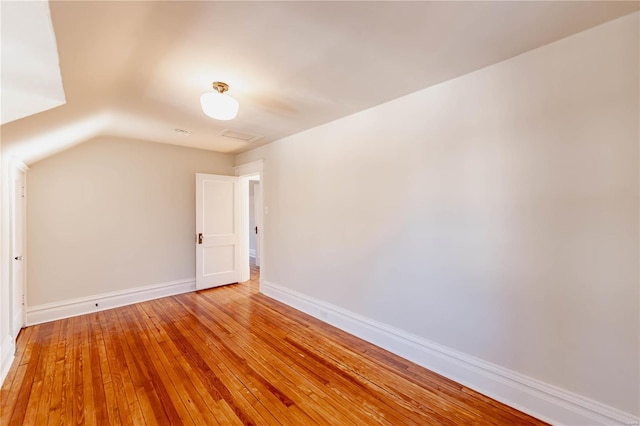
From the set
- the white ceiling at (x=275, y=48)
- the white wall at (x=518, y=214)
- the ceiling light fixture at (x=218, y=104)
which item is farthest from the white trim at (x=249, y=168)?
the ceiling light fixture at (x=218, y=104)

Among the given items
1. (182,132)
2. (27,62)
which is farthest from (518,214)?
(182,132)

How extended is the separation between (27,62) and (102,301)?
140 inches

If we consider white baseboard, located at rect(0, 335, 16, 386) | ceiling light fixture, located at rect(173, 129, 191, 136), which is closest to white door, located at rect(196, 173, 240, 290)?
ceiling light fixture, located at rect(173, 129, 191, 136)

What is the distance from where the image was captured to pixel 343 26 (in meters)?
1.55

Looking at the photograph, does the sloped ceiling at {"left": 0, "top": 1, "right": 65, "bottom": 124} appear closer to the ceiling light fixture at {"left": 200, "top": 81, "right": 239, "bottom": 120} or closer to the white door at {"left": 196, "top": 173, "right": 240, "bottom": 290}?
the ceiling light fixture at {"left": 200, "top": 81, "right": 239, "bottom": 120}

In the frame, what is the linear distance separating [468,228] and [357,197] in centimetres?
120

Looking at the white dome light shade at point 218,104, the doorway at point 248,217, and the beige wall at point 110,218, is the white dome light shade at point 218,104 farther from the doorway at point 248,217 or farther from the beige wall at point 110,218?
the beige wall at point 110,218

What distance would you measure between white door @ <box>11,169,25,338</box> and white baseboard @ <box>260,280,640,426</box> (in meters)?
3.47

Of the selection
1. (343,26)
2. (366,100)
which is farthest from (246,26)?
(366,100)

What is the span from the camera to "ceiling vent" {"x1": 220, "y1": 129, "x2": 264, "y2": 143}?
3607mm

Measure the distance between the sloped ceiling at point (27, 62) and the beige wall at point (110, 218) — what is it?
94.1 inches

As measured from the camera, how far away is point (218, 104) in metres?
2.05

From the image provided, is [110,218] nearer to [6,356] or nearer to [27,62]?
[6,356]

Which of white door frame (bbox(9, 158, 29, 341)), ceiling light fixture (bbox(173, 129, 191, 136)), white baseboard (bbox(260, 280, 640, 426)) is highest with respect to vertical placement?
ceiling light fixture (bbox(173, 129, 191, 136))
